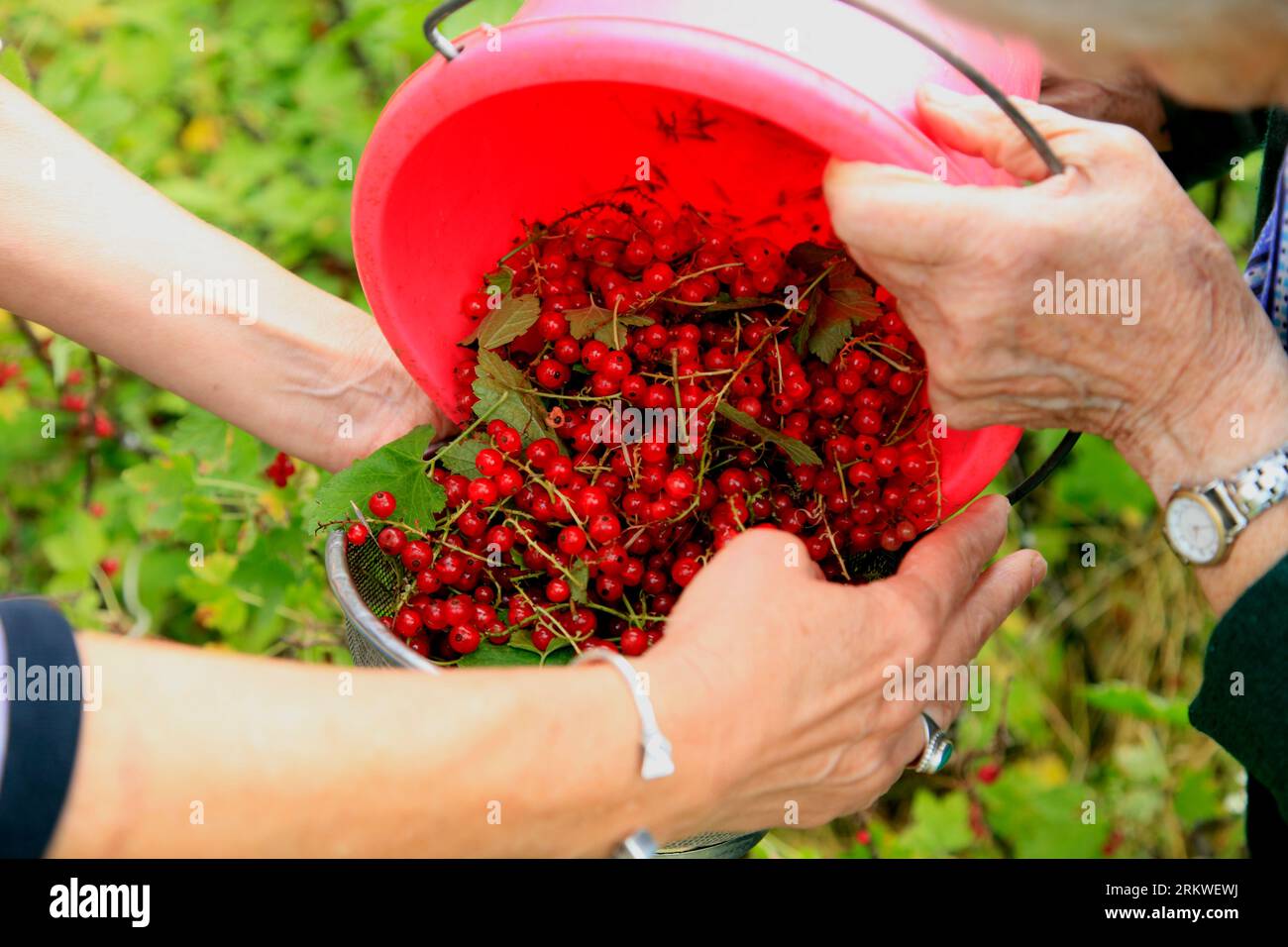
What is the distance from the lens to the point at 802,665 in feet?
2.97

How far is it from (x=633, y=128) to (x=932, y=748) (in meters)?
0.72

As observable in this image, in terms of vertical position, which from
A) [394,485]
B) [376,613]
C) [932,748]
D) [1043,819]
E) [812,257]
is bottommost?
[1043,819]

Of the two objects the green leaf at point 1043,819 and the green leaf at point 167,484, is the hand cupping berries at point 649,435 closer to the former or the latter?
the green leaf at point 167,484

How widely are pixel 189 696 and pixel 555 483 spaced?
50cm

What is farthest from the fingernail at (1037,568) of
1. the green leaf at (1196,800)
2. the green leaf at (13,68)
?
the green leaf at (13,68)

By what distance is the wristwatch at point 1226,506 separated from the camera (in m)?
0.90

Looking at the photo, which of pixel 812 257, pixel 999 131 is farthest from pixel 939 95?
pixel 812 257

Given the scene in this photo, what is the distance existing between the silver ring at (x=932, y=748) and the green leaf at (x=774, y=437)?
29cm

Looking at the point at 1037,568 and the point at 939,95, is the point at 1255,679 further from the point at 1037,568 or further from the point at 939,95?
the point at 939,95

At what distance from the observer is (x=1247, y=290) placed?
926 millimetres

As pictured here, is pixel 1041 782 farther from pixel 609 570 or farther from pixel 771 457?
pixel 609 570

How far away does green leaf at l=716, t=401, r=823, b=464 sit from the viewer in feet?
3.65

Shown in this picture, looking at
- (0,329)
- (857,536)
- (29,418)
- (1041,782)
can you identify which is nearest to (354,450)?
(857,536)

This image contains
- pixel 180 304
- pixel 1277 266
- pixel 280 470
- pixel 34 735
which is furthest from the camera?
pixel 280 470
